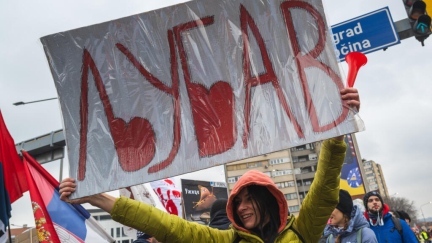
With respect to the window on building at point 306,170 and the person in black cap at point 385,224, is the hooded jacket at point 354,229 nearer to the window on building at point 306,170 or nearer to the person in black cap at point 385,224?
the person in black cap at point 385,224

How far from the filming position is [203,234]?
2.18 m

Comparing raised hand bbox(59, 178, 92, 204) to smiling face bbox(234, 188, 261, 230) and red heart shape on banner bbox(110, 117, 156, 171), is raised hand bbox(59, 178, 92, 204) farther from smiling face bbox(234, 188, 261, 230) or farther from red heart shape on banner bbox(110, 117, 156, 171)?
smiling face bbox(234, 188, 261, 230)

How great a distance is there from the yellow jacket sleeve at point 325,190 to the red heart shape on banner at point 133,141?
1.16 meters

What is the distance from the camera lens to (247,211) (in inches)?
88.2

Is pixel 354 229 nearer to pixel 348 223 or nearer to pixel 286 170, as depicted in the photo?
pixel 348 223

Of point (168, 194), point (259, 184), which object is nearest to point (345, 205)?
point (259, 184)

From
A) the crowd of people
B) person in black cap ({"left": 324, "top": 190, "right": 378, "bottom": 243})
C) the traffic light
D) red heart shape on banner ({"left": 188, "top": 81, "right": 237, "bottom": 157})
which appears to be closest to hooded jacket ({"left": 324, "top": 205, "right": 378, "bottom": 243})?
person in black cap ({"left": 324, "top": 190, "right": 378, "bottom": 243})

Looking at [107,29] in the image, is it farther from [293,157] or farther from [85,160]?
[293,157]

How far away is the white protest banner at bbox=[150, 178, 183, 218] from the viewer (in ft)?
22.4

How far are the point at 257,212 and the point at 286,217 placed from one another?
0.61 ft

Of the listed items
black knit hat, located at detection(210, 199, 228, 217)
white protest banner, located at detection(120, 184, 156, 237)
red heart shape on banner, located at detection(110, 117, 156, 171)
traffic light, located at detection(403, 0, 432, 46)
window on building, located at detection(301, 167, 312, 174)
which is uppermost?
traffic light, located at detection(403, 0, 432, 46)

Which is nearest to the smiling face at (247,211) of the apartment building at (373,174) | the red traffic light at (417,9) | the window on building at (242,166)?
the red traffic light at (417,9)

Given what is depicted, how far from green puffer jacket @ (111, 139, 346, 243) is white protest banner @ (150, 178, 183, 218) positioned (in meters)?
4.71

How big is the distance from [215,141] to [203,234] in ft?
2.11
